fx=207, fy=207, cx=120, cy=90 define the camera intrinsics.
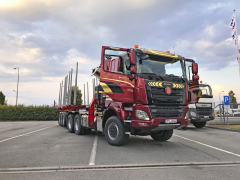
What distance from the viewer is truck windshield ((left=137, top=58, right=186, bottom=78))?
6.69 meters

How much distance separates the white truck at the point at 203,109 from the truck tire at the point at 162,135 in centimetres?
486

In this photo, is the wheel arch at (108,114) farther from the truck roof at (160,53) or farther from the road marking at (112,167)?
the road marking at (112,167)

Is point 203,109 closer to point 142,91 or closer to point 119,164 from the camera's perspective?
point 142,91

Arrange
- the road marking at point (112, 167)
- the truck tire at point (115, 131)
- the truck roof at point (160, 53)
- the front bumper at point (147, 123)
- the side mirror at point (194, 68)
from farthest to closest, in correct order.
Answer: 1. the side mirror at point (194, 68)
2. the truck roof at point (160, 53)
3. the truck tire at point (115, 131)
4. the front bumper at point (147, 123)
5. the road marking at point (112, 167)

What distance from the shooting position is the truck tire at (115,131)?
Answer: 6.84 m

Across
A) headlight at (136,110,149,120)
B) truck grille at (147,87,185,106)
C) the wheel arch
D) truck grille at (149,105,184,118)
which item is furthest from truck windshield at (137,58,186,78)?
the wheel arch

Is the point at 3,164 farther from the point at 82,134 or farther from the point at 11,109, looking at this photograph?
the point at 11,109

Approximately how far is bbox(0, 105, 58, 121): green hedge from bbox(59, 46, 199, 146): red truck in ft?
94.7

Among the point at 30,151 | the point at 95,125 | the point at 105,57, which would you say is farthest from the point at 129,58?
the point at 30,151

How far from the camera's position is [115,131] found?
280 inches

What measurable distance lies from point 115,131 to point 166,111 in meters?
1.86

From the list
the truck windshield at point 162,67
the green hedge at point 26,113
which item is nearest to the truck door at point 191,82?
the truck windshield at point 162,67

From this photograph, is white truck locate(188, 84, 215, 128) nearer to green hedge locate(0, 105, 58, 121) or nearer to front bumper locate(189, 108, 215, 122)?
front bumper locate(189, 108, 215, 122)

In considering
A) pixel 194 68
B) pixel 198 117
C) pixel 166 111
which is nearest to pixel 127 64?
pixel 166 111
